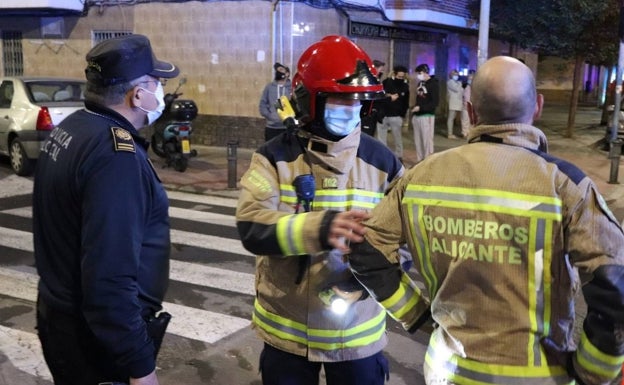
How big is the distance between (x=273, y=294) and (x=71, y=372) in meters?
0.78

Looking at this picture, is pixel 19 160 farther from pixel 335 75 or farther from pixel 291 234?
pixel 291 234

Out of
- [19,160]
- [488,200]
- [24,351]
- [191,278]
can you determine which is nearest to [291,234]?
[488,200]

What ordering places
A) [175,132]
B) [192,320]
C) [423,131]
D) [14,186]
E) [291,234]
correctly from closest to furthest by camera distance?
[291,234] → [192,320] → [14,186] → [175,132] → [423,131]

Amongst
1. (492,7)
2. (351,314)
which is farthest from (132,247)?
(492,7)

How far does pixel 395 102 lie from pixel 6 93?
22.3 ft

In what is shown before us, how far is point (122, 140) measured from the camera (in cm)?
211

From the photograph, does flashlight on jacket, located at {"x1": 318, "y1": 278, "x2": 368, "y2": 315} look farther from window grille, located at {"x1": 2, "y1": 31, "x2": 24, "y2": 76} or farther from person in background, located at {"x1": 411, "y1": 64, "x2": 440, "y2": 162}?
window grille, located at {"x1": 2, "y1": 31, "x2": 24, "y2": 76}

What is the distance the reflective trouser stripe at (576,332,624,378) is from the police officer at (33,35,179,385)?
1258mm

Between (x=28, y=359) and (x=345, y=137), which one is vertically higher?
(x=345, y=137)

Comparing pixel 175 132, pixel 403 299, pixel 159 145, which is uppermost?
pixel 403 299

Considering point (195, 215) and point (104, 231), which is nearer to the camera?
point (104, 231)

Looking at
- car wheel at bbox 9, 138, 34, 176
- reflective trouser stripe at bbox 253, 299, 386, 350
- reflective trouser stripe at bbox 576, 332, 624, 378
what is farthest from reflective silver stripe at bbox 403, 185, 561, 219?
car wheel at bbox 9, 138, 34, 176

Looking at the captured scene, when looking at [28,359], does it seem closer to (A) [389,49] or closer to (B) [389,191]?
(B) [389,191]

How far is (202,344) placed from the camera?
477 cm
